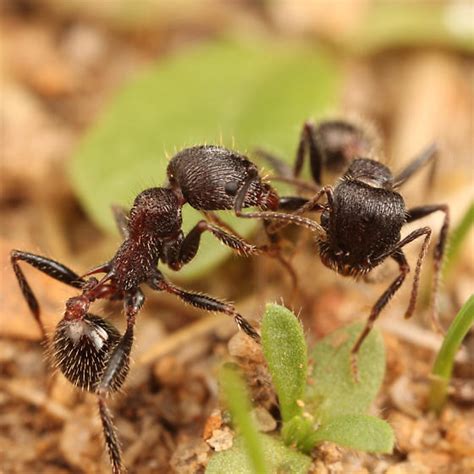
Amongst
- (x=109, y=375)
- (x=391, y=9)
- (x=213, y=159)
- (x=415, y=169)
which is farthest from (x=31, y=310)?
(x=391, y=9)

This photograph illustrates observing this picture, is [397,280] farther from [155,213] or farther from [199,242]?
[155,213]

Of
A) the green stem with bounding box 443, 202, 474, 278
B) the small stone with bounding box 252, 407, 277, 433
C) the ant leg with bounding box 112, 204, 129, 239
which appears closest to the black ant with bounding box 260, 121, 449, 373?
the green stem with bounding box 443, 202, 474, 278

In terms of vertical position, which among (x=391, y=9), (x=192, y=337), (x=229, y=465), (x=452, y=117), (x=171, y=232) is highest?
(x=391, y=9)

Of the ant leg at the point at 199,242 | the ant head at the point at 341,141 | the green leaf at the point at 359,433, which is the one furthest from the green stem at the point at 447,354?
the ant head at the point at 341,141

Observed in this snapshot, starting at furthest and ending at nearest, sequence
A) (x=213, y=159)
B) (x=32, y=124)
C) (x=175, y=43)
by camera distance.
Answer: (x=175, y=43), (x=32, y=124), (x=213, y=159)

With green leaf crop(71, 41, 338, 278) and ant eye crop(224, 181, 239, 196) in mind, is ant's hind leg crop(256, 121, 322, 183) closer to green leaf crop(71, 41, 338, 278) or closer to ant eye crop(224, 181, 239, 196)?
green leaf crop(71, 41, 338, 278)

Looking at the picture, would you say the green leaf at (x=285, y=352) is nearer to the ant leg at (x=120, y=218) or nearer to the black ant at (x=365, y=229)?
the black ant at (x=365, y=229)

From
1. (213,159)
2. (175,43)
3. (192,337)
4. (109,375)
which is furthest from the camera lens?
(175,43)

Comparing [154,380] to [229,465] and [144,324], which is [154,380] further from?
[229,465]
